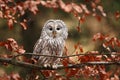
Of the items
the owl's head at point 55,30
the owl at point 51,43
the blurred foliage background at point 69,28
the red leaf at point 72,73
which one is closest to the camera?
the red leaf at point 72,73

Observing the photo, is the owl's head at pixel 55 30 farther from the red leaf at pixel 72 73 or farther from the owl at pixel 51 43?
the red leaf at pixel 72 73

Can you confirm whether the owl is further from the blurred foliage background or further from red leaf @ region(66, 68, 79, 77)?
the blurred foliage background

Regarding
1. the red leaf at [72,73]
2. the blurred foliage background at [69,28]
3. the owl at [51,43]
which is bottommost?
the red leaf at [72,73]

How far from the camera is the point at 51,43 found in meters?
8.59

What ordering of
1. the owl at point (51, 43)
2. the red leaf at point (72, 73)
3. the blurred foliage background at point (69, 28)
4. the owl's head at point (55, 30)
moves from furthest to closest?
the blurred foliage background at point (69, 28), the owl's head at point (55, 30), the owl at point (51, 43), the red leaf at point (72, 73)

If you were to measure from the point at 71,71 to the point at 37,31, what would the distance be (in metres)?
7.45

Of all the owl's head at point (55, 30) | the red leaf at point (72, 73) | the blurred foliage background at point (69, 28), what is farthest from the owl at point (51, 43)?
the blurred foliage background at point (69, 28)

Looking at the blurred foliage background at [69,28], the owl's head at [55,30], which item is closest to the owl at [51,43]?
the owl's head at [55,30]

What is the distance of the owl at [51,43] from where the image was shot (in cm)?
851

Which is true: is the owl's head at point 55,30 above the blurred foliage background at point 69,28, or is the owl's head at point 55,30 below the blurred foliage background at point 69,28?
below

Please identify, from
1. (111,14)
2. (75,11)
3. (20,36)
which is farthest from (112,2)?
(75,11)

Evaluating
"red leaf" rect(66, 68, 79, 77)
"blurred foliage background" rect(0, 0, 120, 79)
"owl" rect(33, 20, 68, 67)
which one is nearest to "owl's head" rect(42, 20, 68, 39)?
"owl" rect(33, 20, 68, 67)

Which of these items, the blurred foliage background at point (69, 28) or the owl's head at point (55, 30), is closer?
the owl's head at point (55, 30)

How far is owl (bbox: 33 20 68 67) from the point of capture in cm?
851
